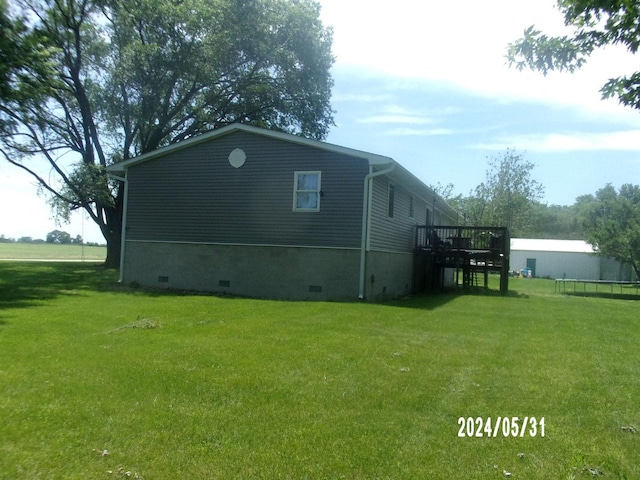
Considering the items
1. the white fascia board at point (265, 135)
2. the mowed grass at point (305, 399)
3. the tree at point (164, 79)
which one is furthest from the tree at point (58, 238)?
the mowed grass at point (305, 399)

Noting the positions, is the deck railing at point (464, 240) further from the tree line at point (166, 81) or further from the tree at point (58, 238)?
the tree at point (58, 238)

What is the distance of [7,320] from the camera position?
8.67 meters

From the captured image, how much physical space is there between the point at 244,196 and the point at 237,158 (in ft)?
3.75

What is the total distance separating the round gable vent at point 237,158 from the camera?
14.9 m

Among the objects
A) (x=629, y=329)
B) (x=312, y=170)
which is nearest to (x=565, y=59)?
(x=629, y=329)

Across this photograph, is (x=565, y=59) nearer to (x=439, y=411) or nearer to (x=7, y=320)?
(x=439, y=411)

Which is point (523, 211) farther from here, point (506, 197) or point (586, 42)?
point (586, 42)

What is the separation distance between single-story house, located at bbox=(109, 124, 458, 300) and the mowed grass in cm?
503

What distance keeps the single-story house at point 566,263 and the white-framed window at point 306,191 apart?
1270 inches

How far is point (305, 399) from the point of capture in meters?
4.47

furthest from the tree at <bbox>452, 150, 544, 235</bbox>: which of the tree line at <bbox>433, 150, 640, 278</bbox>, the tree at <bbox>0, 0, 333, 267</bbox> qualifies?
the tree at <bbox>0, 0, 333, 267</bbox>

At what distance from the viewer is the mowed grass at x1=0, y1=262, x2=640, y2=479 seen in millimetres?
3252

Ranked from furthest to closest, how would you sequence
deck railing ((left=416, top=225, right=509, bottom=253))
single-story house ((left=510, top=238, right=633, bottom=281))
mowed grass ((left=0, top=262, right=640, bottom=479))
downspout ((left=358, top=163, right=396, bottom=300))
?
single-story house ((left=510, top=238, right=633, bottom=281)) < deck railing ((left=416, top=225, right=509, bottom=253)) < downspout ((left=358, top=163, right=396, bottom=300)) < mowed grass ((left=0, top=262, right=640, bottom=479))
